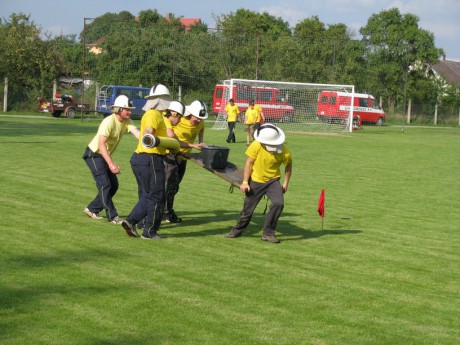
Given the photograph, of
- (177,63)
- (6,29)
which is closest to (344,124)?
(177,63)

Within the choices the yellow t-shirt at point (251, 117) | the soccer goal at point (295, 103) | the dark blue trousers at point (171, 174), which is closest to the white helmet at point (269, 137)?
the dark blue trousers at point (171, 174)

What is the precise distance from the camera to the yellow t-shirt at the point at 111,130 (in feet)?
35.6

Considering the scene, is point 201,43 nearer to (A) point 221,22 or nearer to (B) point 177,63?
(B) point 177,63

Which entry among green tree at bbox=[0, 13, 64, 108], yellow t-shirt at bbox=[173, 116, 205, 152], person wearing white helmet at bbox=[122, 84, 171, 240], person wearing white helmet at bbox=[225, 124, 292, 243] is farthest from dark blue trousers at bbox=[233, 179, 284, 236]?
green tree at bbox=[0, 13, 64, 108]

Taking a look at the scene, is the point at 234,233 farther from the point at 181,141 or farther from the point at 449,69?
the point at 449,69

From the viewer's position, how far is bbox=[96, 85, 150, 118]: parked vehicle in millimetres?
47500

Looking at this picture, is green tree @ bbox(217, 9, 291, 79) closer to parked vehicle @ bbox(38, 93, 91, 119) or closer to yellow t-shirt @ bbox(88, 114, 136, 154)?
parked vehicle @ bbox(38, 93, 91, 119)

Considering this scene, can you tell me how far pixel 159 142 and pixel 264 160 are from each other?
1.47 meters

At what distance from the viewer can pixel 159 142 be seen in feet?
32.0

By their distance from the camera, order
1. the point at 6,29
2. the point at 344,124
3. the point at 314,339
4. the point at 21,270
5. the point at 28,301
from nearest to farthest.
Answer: the point at 314,339 → the point at 28,301 → the point at 21,270 → the point at 344,124 → the point at 6,29

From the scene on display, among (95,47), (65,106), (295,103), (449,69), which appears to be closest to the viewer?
(295,103)

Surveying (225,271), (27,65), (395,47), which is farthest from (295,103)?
(225,271)

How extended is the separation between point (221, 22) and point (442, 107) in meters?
22.2

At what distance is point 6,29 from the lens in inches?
2179
